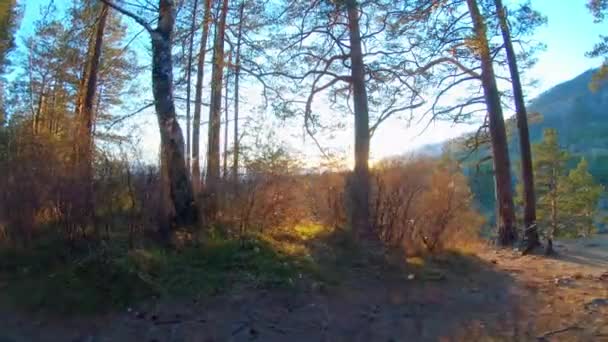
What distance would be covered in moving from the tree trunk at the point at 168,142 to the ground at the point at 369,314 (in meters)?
1.98

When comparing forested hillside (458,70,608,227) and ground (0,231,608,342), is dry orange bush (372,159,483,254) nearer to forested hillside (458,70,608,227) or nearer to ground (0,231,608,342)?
ground (0,231,608,342)

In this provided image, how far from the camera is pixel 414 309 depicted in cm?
606

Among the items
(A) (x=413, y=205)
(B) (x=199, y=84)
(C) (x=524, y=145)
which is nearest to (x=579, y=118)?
(C) (x=524, y=145)

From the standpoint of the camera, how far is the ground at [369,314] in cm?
520

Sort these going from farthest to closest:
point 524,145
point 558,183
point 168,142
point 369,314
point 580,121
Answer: point 580,121 → point 558,183 → point 524,145 → point 168,142 → point 369,314

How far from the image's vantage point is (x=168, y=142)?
775 centimetres

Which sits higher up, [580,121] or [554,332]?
[580,121]

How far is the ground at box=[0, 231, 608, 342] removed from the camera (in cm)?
520

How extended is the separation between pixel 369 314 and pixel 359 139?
4366 mm

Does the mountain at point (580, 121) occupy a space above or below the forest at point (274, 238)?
above

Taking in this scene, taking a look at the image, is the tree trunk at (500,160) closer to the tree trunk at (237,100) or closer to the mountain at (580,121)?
the tree trunk at (237,100)

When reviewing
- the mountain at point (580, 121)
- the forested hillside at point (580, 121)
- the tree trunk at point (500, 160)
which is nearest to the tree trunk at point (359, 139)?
the tree trunk at point (500, 160)

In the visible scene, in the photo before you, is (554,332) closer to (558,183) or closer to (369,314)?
(369,314)

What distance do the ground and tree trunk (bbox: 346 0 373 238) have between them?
0.95m
